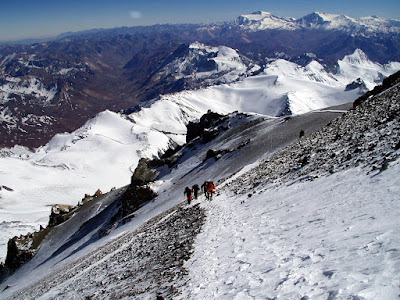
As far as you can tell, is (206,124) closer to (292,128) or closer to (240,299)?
(292,128)

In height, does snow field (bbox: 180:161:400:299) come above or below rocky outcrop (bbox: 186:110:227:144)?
below

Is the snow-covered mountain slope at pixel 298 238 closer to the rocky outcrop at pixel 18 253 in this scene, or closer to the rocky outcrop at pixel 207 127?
the rocky outcrop at pixel 18 253

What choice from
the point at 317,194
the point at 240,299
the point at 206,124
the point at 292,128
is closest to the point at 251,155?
the point at 292,128

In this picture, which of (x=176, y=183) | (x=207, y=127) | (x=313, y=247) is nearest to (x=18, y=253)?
(x=176, y=183)

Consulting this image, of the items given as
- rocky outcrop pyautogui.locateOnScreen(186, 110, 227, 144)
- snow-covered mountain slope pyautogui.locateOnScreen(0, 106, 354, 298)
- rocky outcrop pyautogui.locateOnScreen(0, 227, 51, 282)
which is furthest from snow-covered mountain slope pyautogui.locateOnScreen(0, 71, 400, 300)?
rocky outcrop pyautogui.locateOnScreen(186, 110, 227, 144)

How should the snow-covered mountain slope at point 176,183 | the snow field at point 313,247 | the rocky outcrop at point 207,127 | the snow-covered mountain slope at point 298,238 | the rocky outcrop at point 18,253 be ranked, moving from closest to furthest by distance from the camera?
1. the snow field at point 313,247
2. the snow-covered mountain slope at point 298,238
3. the snow-covered mountain slope at point 176,183
4. the rocky outcrop at point 18,253
5. the rocky outcrop at point 207,127

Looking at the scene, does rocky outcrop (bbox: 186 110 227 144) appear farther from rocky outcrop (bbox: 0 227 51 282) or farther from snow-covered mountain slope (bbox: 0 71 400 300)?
snow-covered mountain slope (bbox: 0 71 400 300)

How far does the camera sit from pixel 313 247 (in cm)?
836

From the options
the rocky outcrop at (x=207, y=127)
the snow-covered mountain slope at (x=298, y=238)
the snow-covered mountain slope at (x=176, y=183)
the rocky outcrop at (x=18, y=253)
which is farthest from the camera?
the rocky outcrop at (x=207, y=127)

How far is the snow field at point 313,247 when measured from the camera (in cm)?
627

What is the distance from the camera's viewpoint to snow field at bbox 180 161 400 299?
247 inches

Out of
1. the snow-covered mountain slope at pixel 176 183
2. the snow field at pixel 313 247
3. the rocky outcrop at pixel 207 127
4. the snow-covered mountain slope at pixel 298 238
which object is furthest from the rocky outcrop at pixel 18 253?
the snow field at pixel 313 247

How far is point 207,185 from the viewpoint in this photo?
78.5 ft

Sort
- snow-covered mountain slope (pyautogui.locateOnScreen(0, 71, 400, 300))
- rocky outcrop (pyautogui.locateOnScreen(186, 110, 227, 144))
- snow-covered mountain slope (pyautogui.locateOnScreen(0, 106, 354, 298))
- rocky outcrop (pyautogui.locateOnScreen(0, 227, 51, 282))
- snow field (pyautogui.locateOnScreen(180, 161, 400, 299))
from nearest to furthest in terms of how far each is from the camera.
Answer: snow field (pyautogui.locateOnScreen(180, 161, 400, 299)) → snow-covered mountain slope (pyautogui.locateOnScreen(0, 71, 400, 300)) → snow-covered mountain slope (pyautogui.locateOnScreen(0, 106, 354, 298)) → rocky outcrop (pyautogui.locateOnScreen(0, 227, 51, 282)) → rocky outcrop (pyautogui.locateOnScreen(186, 110, 227, 144))
